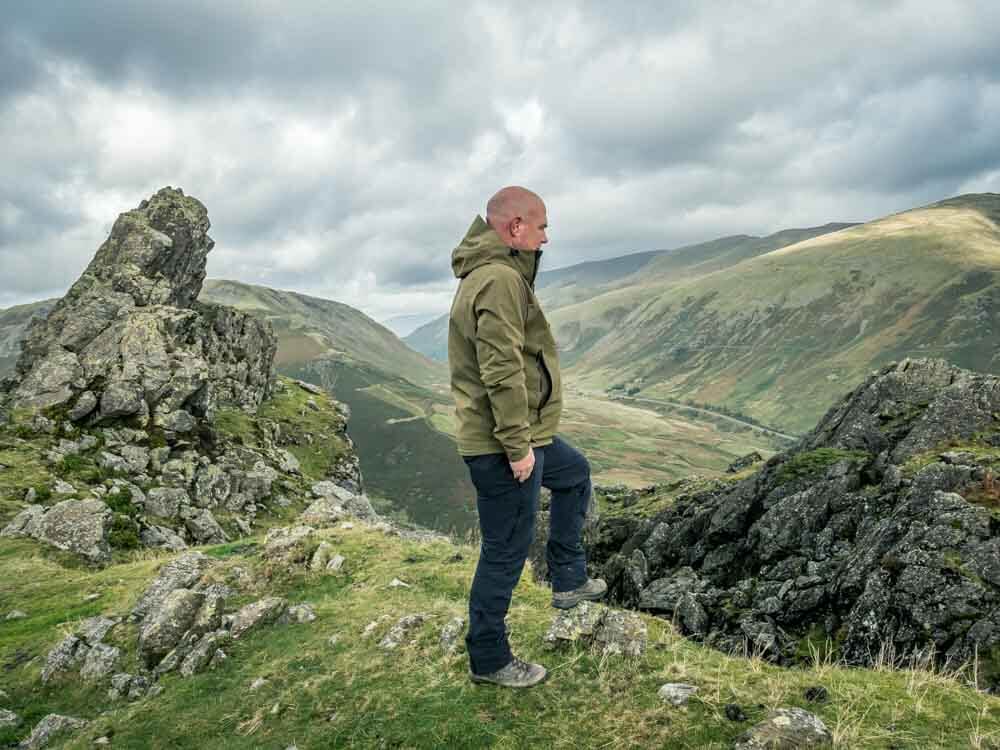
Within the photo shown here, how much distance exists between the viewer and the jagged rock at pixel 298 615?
1205 cm

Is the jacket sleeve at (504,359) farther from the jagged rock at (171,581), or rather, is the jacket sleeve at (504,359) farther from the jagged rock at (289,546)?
the jagged rock at (289,546)

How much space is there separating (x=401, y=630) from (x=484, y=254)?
693 centimetres

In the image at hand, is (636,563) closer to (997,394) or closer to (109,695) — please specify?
(997,394)

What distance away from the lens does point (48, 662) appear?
38.6ft

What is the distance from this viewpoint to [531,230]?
7.48m

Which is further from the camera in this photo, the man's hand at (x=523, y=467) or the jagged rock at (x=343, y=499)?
the jagged rock at (x=343, y=499)

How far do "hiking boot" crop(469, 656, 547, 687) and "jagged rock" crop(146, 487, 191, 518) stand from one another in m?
29.6

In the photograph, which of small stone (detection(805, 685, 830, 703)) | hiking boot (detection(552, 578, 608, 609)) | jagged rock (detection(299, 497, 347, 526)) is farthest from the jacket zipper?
jagged rock (detection(299, 497, 347, 526))

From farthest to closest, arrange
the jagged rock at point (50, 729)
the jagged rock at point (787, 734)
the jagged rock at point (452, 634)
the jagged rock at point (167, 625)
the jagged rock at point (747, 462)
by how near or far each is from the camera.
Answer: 1. the jagged rock at point (747, 462)
2. the jagged rock at point (167, 625)
3. the jagged rock at point (452, 634)
4. the jagged rock at point (50, 729)
5. the jagged rock at point (787, 734)

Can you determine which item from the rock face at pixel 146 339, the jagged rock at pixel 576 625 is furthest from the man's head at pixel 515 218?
the rock face at pixel 146 339

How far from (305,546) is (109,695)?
591 centimetres

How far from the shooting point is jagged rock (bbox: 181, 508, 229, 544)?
101 ft

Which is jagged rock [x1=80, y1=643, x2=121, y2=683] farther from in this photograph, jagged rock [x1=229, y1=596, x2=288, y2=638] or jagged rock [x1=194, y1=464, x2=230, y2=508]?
jagged rock [x1=194, y1=464, x2=230, y2=508]

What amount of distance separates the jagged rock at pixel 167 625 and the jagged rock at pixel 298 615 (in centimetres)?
180
